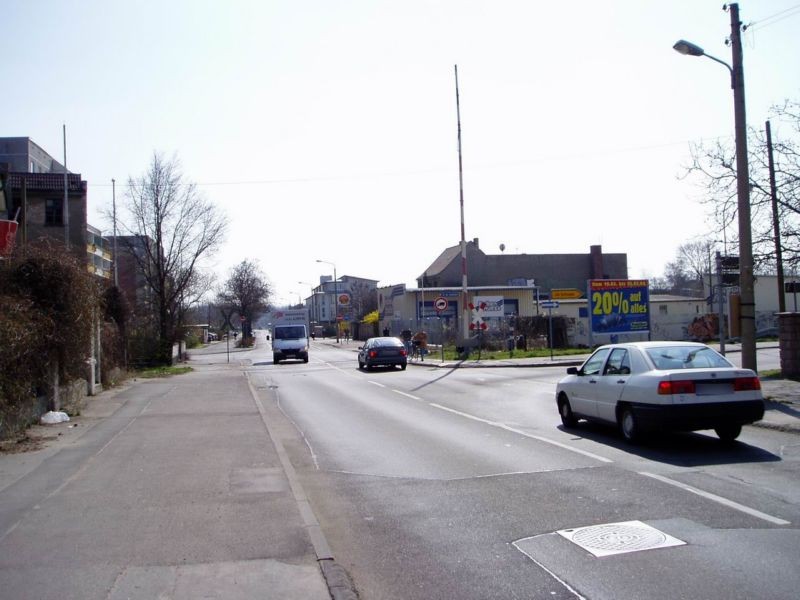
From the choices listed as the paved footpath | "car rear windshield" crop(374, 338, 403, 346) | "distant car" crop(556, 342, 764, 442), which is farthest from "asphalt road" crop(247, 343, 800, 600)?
"car rear windshield" crop(374, 338, 403, 346)

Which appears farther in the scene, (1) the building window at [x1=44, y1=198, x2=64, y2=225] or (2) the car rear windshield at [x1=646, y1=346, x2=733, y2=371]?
(1) the building window at [x1=44, y1=198, x2=64, y2=225]

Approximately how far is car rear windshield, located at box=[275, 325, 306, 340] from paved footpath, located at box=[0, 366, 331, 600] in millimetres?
31242

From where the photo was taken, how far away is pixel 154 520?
22.6 ft

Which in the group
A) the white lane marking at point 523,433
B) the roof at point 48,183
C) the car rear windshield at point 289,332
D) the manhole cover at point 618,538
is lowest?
the white lane marking at point 523,433

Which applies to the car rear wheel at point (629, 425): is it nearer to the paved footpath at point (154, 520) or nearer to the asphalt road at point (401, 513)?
the asphalt road at point (401, 513)

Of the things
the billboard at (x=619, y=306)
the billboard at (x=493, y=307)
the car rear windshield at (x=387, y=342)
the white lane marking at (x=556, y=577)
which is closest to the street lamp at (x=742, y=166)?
the white lane marking at (x=556, y=577)

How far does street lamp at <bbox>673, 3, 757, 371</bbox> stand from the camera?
14.7 m

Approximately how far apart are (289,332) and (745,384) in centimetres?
3646

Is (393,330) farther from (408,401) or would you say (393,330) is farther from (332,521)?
(332,521)

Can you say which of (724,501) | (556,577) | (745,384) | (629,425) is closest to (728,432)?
(745,384)

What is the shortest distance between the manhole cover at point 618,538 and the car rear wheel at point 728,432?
468 centimetres

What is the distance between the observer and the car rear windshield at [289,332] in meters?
44.5

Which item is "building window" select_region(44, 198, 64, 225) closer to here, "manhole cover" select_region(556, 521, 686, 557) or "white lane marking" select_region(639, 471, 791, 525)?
"white lane marking" select_region(639, 471, 791, 525)

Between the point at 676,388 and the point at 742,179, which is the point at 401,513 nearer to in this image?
the point at 676,388
